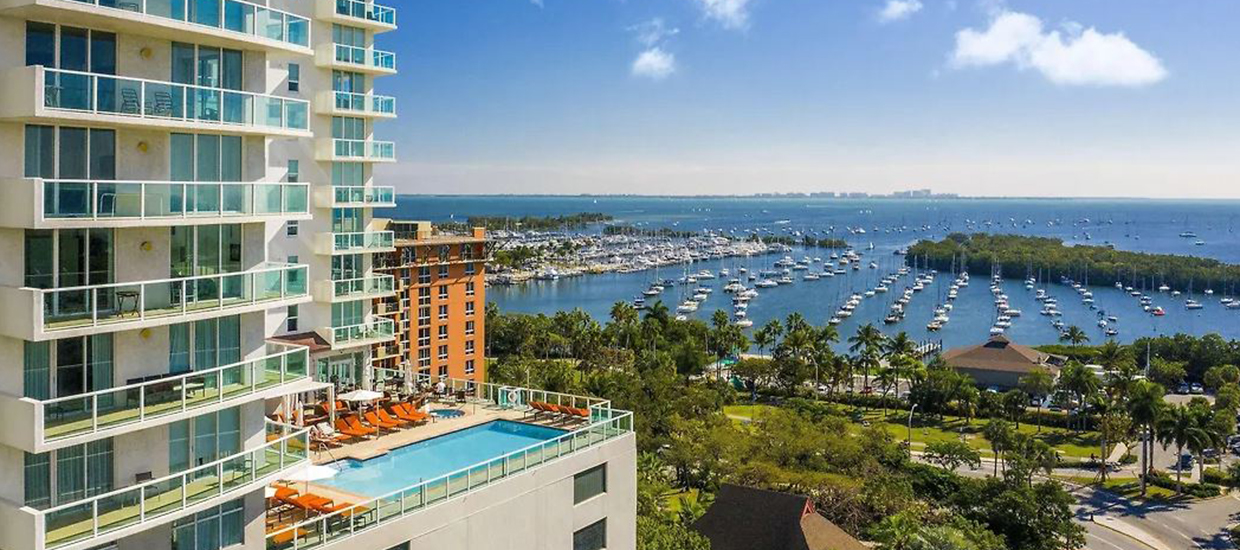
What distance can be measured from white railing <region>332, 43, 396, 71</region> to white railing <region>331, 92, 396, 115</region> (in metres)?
1.16

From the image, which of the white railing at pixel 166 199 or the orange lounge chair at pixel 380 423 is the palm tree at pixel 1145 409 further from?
the white railing at pixel 166 199

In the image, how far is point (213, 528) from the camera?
1722 cm

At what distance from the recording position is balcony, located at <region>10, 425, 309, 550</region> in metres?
14.5

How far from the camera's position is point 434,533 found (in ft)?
67.1

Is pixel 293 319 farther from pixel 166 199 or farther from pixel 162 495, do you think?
pixel 166 199

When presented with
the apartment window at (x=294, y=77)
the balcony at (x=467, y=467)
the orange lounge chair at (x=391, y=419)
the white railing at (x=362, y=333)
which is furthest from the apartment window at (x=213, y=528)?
the apartment window at (x=294, y=77)

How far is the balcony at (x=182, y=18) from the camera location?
14.5 meters

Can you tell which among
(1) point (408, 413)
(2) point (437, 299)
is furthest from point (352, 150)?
(2) point (437, 299)

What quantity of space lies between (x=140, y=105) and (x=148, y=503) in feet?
21.5

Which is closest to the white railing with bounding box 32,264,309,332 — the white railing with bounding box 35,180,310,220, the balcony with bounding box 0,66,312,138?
the white railing with bounding box 35,180,310,220

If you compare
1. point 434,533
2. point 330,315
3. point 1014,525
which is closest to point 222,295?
point 434,533

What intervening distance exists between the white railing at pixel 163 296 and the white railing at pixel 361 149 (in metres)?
18.6

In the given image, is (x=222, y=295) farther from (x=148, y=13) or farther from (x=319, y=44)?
(x=319, y=44)

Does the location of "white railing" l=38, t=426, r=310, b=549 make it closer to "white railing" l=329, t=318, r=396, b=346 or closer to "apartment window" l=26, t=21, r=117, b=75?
"apartment window" l=26, t=21, r=117, b=75
